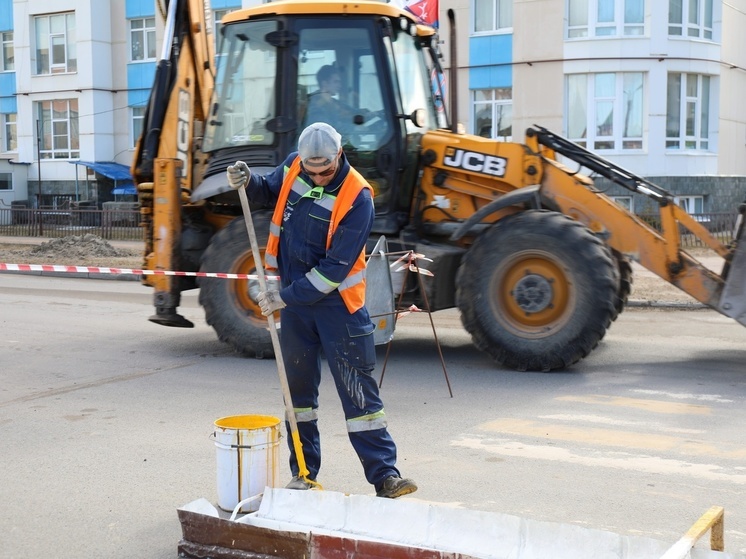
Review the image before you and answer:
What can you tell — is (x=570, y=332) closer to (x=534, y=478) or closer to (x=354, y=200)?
(x=534, y=478)

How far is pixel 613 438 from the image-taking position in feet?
21.8

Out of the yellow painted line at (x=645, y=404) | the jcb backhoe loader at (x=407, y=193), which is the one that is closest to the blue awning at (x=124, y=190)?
the jcb backhoe loader at (x=407, y=193)

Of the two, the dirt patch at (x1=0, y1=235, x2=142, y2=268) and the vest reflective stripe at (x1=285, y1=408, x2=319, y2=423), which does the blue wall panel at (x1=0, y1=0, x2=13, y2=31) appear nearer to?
the dirt patch at (x1=0, y1=235, x2=142, y2=268)

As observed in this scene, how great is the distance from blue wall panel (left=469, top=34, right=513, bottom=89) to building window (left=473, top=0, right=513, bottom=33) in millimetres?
337

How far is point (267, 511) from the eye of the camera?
15.4ft

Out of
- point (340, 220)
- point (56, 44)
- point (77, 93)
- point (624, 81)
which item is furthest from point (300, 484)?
point (56, 44)

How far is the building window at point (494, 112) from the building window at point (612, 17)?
289 centimetres

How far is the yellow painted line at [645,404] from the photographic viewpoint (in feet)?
24.2

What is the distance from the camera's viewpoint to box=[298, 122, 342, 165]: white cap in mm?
4934

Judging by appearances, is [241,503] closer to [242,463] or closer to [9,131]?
[242,463]

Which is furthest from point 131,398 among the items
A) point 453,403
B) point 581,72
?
point 581,72

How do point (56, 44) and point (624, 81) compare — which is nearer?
point (624, 81)

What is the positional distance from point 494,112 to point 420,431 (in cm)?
2257

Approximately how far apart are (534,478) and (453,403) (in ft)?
6.48
